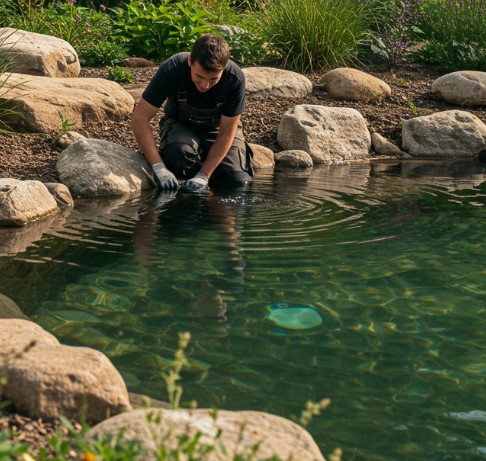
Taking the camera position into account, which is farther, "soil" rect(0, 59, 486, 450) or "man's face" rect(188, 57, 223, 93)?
"soil" rect(0, 59, 486, 450)

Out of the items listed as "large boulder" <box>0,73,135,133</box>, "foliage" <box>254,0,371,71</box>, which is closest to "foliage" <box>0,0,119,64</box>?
"foliage" <box>254,0,371,71</box>

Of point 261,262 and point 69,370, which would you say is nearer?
point 69,370

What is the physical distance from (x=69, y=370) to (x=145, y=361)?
93 centimetres

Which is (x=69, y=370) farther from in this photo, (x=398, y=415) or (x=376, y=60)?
(x=376, y=60)

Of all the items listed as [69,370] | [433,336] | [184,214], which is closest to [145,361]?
[69,370]

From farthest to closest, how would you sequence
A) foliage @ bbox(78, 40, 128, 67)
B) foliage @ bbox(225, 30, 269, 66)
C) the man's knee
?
foliage @ bbox(225, 30, 269, 66), foliage @ bbox(78, 40, 128, 67), the man's knee

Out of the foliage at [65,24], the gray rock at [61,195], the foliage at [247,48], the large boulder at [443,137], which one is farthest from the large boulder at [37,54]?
the large boulder at [443,137]

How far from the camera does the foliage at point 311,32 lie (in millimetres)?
11594

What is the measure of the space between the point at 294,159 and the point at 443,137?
82.1 inches

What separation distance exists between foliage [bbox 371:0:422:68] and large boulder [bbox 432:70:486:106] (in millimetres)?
1498

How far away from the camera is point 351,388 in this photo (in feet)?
12.4

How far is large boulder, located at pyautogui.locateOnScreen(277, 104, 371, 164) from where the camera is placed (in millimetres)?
9578

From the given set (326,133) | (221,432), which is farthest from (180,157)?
(221,432)

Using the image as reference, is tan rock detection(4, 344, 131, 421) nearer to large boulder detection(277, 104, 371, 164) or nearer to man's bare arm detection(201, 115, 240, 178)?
man's bare arm detection(201, 115, 240, 178)
